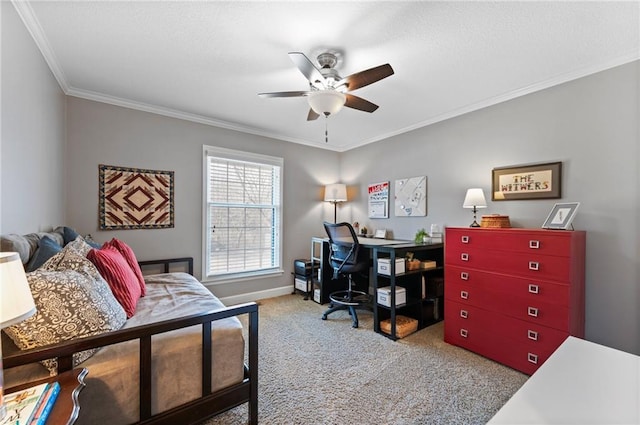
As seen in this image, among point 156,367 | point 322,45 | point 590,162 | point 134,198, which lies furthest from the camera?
point 134,198

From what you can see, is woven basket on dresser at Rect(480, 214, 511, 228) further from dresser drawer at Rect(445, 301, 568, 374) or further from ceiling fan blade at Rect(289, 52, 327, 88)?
ceiling fan blade at Rect(289, 52, 327, 88)

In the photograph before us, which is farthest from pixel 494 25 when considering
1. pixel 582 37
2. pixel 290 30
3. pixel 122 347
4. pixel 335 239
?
pixel 122 347

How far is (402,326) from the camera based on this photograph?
8.84ft

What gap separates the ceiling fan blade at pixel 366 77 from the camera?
1.75 metres

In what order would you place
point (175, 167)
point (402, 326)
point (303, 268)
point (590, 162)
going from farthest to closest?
point (303, 268), point (175, 167), point (402, 326), point (590, 162)

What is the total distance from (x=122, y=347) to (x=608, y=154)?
138 inches

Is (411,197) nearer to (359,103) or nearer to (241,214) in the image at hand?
(359,103)

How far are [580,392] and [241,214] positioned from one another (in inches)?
139

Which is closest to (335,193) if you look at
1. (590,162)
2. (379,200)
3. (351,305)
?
(379,200)

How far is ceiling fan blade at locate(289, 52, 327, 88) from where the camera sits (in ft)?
5.48

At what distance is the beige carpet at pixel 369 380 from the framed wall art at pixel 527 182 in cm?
153

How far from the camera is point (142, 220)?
9.78ft

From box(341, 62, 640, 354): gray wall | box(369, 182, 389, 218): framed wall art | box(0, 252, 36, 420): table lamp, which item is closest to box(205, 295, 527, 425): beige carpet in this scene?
box(341, 62, 640, 354): gray wall

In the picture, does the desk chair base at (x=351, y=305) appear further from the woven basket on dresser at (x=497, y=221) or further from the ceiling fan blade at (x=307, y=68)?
the ceiling fan blade at (x=307, y=68)
